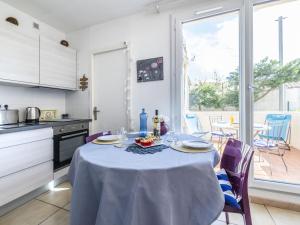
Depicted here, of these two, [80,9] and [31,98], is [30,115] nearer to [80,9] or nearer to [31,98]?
[31,98]

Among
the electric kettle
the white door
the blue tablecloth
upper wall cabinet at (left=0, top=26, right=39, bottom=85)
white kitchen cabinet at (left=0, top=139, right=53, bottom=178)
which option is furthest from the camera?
the white door

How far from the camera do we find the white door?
275cm

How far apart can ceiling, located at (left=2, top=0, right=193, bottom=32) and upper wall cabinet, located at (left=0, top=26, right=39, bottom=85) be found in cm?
43

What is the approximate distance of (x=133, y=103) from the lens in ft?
8.73

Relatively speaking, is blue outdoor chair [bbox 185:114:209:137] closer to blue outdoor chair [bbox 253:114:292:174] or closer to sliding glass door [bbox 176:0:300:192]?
sliding glass door [bbox 176:0:300:192]

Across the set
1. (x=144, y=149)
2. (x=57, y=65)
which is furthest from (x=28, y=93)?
(x=144, y=149)

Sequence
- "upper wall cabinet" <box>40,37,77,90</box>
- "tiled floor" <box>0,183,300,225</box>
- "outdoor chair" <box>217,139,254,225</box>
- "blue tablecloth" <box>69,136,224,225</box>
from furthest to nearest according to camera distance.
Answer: "upper wall cabinet" <box>40,37,77,90</box>
"tiled floor" <box>0,183,300,225</box>
"outdoor chair" <box>217,139,254,225</box>
"blue tablecloth" <box>69,136,224,225</box>

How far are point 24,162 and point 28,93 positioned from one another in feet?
3.91

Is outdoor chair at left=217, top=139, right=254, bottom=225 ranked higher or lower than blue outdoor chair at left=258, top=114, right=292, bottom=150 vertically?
lower

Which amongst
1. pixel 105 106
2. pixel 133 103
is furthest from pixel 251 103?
pixel 105 106

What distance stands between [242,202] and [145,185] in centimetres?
79

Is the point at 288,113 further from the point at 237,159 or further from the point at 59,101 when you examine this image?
the point at 59,101

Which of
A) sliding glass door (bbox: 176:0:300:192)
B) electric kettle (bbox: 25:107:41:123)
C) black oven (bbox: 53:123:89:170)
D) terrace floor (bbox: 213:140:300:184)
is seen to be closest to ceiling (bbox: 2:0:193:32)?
sliding glass door (bbox: 176:0:300:192)

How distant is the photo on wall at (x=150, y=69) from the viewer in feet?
8.01
